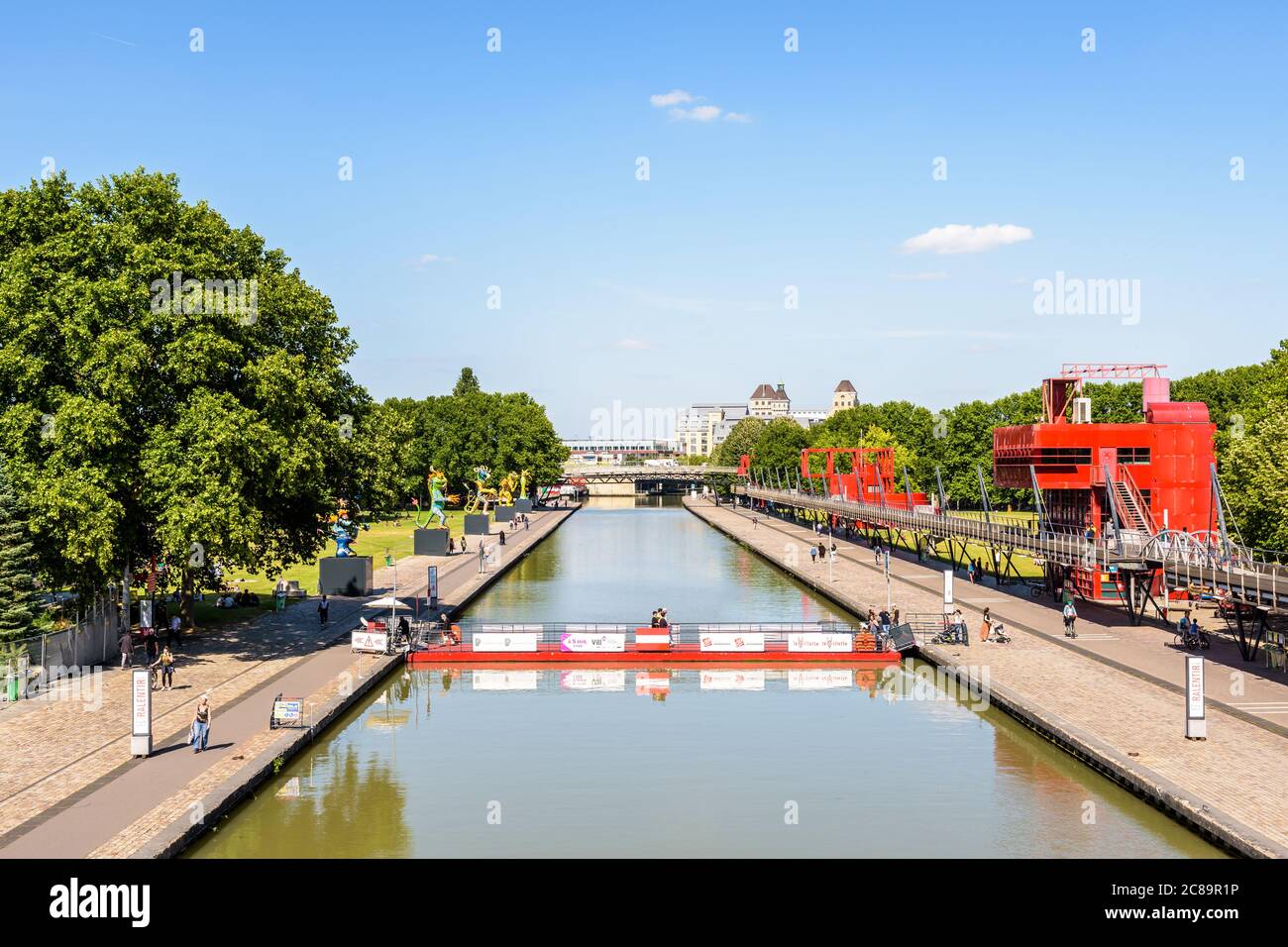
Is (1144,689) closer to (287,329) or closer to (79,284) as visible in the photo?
(287,329)

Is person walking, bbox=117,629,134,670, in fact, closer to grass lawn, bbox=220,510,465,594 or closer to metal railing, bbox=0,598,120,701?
metal railing, bbox=0,598,120,701

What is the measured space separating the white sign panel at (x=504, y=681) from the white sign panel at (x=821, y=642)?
32.0 ft

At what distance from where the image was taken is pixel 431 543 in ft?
290

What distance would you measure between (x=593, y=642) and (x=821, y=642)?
865 centimetres

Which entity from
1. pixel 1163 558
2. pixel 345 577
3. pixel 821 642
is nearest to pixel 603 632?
pixel 821 642

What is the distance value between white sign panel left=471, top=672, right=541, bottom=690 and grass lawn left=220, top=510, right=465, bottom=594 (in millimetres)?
8879

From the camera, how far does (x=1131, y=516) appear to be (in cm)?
5450

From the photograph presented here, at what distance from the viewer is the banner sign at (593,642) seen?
44.8 metres

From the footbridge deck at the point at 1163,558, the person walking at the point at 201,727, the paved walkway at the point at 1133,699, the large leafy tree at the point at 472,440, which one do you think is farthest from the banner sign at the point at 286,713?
the large leafy tree at the point at 472,440

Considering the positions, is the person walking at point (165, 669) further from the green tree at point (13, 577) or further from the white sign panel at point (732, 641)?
the white sign panel at point (732, 641)

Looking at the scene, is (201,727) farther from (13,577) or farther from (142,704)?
(13,577)

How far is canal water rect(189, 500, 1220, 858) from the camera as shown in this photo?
2344 centimetres
